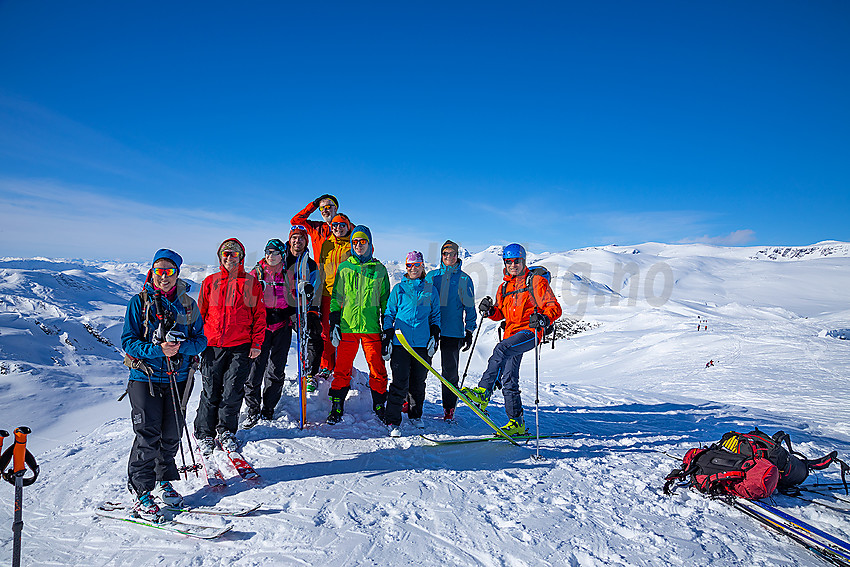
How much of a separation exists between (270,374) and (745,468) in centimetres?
556

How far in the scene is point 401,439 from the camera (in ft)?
18.3

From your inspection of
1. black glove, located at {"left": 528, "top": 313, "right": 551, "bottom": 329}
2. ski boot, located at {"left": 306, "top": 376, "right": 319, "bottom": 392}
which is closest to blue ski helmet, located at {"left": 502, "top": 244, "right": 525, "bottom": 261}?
black glove, located at {"left": 528, "top": 313, "right": 551, "bottom": 329}

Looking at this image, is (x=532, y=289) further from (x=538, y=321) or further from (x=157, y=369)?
(x=157, y=369)

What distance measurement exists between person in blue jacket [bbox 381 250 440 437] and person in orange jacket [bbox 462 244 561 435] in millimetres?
809

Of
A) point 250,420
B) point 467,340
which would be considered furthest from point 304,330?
point 467,340

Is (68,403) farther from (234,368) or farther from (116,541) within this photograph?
(116,541)

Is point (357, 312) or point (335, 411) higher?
point (357, 312)

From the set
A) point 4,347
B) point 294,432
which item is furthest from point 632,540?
point 4,347

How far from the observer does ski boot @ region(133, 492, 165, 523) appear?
347 cm

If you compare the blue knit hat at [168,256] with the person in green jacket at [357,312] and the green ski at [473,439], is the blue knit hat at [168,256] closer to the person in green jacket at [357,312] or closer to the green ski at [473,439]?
the person in green jacket at [357,312]

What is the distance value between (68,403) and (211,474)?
29.9ft

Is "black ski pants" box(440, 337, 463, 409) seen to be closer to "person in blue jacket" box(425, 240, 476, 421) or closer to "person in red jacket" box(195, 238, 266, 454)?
"person in blue jacket" box(425, 240, 476, 421)

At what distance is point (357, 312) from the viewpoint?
5.57m

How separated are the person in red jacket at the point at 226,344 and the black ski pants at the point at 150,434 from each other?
3.00 feet
